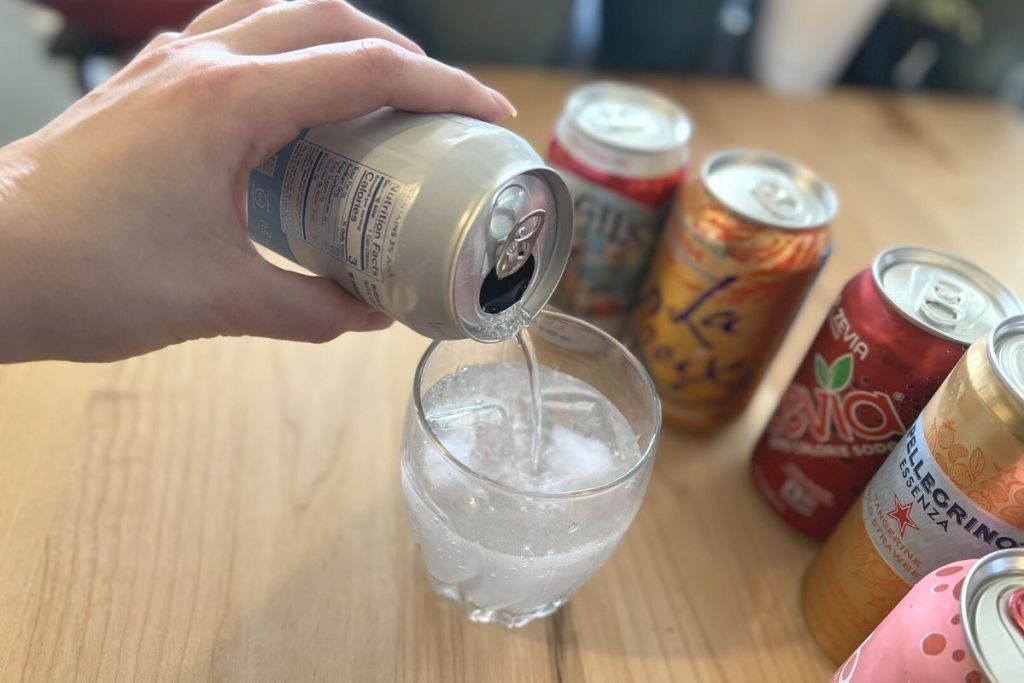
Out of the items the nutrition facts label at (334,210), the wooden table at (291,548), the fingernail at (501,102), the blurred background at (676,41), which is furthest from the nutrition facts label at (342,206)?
the blurred background at (676,41)

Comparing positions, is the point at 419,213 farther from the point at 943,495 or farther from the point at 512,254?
the point at 943,495

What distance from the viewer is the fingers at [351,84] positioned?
49 cm

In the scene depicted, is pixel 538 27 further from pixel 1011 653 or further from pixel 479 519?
pixel 1011 653

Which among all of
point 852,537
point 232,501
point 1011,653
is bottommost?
point 232,501

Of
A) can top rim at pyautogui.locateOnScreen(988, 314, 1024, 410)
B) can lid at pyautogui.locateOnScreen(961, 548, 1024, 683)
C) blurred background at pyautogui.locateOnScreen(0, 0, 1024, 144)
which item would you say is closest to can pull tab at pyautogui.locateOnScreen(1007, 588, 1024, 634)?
can lid at pyautogui.locateOnScreen(961, 548, 1024, 683)

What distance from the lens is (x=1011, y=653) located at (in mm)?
435

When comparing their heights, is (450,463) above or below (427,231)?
below

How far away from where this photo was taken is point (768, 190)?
0.79 meters

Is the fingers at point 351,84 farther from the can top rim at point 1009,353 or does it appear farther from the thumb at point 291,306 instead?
the can top rim at point 1009,353

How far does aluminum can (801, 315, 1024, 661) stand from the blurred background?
1026 mm

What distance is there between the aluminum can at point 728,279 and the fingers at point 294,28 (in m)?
0.32

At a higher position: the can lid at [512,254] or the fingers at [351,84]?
the fingers at [351,84]

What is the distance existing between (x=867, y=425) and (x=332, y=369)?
50 centimetres

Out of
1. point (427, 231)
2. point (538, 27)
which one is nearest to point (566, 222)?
point (427, 231)
